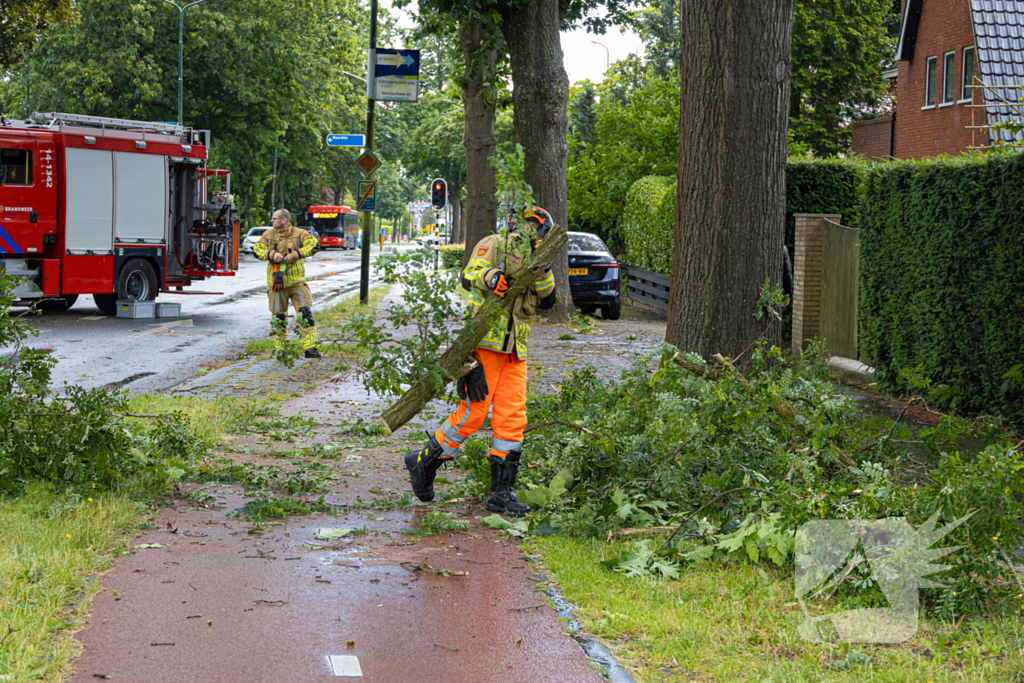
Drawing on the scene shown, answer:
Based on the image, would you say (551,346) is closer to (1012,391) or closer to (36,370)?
(1012,391)

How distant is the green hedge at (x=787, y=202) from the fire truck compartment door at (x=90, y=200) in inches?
383

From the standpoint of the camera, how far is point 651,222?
2230 centimetres

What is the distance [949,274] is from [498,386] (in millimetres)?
5585

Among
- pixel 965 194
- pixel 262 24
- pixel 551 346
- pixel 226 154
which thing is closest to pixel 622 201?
pixel 551 346

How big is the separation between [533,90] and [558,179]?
1555 mm

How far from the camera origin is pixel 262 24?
39312 mm

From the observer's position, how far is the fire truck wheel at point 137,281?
707 inches

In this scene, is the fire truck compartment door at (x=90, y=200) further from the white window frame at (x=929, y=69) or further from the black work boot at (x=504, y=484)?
the white window frame at (x=929, y=69)

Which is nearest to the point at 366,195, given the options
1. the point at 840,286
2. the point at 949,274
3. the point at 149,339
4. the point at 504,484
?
the point at 149,339

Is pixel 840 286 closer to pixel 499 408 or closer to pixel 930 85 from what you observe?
pixel 499 408

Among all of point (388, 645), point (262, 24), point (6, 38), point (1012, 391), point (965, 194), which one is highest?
point (262, 24)

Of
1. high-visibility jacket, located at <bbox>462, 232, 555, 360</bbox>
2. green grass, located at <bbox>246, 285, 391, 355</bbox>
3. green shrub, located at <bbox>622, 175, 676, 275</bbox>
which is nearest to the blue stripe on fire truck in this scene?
green grass, located at <bbox>246, 285, 391, 355</bbox>

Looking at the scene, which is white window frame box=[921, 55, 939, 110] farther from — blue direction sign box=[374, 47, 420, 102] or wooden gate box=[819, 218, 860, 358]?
wooden gate box=[819, 218, 860, 358]

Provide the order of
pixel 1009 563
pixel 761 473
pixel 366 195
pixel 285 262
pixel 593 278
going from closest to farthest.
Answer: pixel 1009 563 < pixel 761 473 < pixel 285 262 < pixel 366 195 < pixel 593 278
